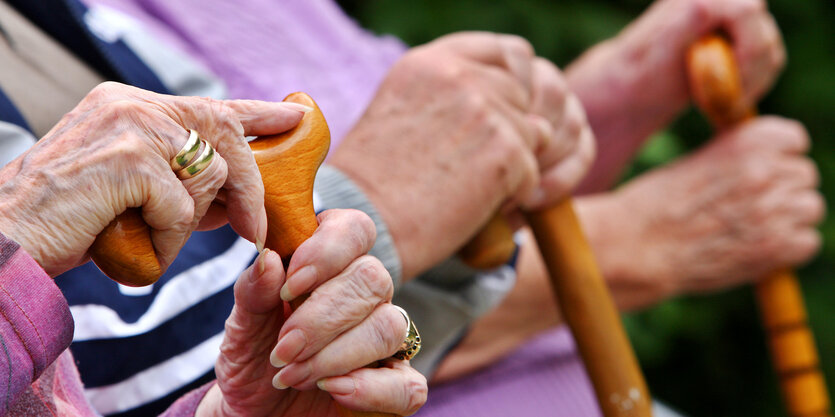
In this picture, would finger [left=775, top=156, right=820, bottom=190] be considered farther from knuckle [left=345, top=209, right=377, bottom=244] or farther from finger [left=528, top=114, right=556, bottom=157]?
knuckle [left=345, top=209, right=377, bottom=244]

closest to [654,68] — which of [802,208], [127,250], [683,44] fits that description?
[683,44]

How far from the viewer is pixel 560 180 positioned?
75 cm

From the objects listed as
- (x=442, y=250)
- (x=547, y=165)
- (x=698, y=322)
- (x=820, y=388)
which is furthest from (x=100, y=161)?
(x=698, y=322)

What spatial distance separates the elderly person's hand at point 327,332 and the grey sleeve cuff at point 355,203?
177 millimetres

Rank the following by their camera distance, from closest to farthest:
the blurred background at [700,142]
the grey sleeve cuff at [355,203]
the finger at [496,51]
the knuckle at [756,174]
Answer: the grey sleeve cuff at [355,203] → the finger at [496,51] → the knuckle at [756,174] → the blurred background at [700,142]

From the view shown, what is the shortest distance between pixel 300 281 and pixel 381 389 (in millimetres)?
68

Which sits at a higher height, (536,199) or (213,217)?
A: (213,217)

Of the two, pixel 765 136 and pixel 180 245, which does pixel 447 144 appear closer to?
pixel 180 245

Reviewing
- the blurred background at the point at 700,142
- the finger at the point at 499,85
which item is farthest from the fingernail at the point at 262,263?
the blurred background at the point at 700,142

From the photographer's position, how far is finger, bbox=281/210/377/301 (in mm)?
377

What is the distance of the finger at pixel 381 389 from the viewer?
38cm

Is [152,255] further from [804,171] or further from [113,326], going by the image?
[804,171]

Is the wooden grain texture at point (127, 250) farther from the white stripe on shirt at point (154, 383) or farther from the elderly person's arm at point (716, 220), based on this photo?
the elderly person's arm at point (716, 220)

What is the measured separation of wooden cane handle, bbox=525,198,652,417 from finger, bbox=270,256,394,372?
350 millimetres
